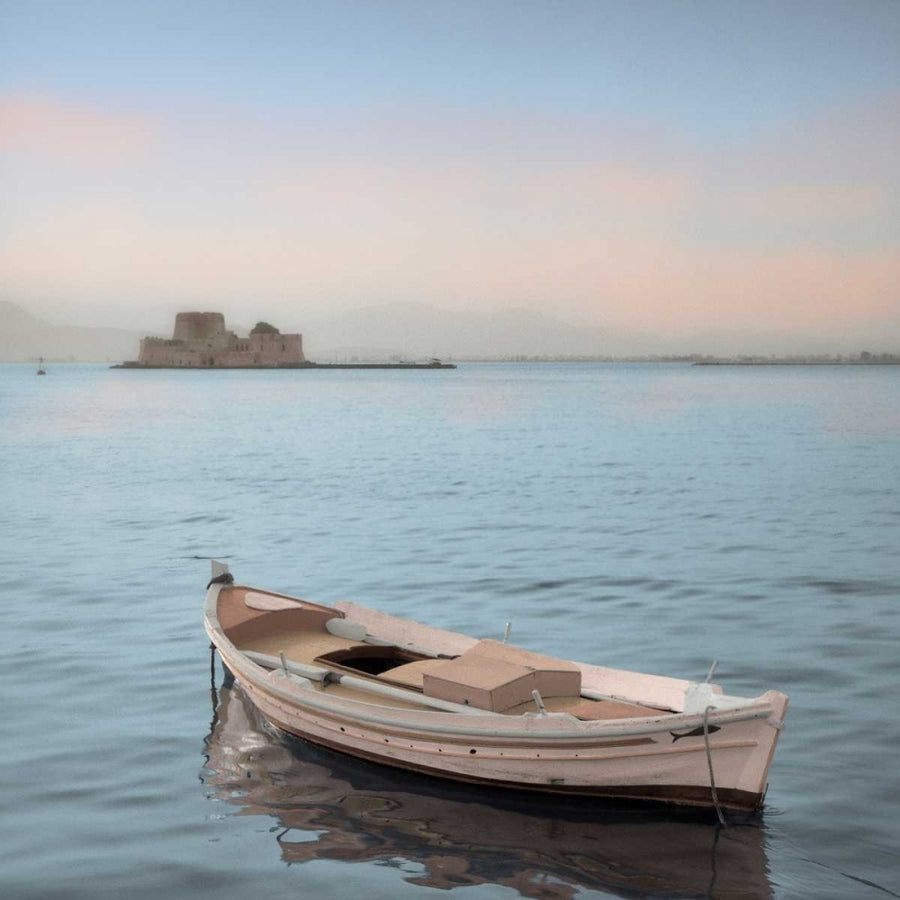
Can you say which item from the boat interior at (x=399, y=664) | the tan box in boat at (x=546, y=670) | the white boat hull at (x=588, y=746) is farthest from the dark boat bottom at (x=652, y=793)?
the tan box in boat at (x=546, y=670)

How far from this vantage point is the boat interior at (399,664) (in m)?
10.7

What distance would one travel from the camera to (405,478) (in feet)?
142

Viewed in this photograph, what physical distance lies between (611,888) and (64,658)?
9822 mm

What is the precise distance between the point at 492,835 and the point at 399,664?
3.82m

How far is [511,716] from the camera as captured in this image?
1002 centimetres

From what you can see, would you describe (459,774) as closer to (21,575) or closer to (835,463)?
(21,575)

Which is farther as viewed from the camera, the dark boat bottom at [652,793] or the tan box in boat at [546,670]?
the tan box in boat at [546,670]

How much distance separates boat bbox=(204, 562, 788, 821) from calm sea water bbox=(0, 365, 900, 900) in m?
0.34

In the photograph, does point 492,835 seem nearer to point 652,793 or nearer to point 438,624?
point 652,793

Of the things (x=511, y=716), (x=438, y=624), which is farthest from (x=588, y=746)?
(x=438, y=624)

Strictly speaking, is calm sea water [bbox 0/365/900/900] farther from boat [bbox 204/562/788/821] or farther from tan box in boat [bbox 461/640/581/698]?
tan box in boat [bbox 461/640/581/698]

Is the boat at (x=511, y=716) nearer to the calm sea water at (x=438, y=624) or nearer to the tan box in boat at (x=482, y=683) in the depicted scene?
the tan box in boat at (x=482, y=683)

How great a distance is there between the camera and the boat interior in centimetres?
1066

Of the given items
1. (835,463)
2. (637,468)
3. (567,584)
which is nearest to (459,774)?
(567,584)
